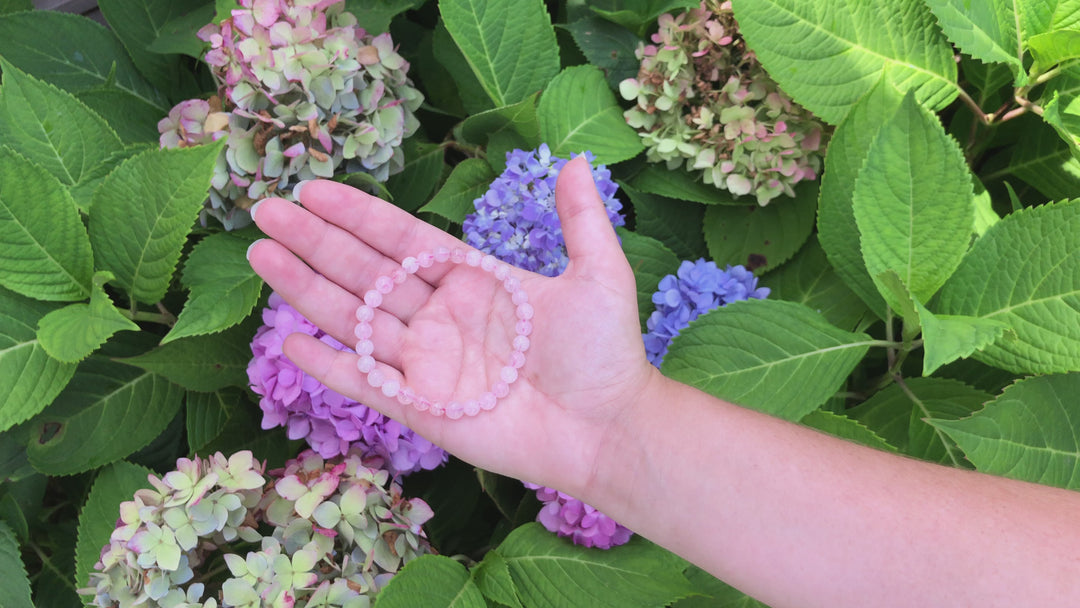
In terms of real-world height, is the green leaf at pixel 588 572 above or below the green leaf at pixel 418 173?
A: below

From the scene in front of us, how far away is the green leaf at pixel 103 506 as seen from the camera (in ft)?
3.82

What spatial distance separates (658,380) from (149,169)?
0.78 m

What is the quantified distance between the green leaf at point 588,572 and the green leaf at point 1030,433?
0.44m

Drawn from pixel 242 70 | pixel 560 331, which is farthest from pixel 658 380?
pixel 242 70

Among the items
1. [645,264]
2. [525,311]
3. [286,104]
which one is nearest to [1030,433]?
[645,264]

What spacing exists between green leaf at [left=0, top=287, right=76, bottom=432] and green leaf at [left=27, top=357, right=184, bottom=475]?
4.8 inches

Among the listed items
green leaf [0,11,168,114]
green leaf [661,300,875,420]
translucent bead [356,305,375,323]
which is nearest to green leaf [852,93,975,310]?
green leaf [661,300,875,420]

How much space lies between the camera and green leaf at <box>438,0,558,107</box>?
1315 mm

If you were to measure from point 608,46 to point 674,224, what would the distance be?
0.36 m

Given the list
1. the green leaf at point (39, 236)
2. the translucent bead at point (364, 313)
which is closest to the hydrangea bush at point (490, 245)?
the green leaf at point (39, 236)

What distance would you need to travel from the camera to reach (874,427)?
1.25 m

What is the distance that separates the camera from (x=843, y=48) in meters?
1.25

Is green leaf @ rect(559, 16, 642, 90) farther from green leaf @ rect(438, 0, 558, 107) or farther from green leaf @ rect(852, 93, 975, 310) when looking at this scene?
green leaf @ rect(852, 93, 975, 310)

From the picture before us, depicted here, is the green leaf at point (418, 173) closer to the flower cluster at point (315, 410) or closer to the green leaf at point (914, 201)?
the flower cluster at point (315, 410)
